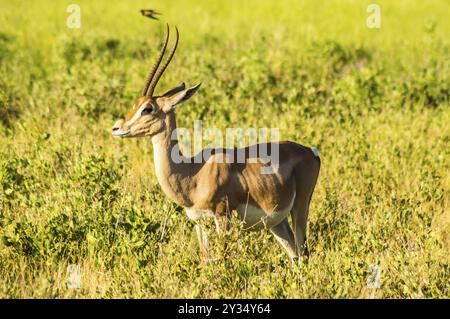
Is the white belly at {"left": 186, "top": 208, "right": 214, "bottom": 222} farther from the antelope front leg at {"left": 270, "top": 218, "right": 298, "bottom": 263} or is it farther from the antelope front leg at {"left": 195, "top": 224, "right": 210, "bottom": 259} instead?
the antelope front leg at {"left": 270, "top": 218, "right": 298, "bottom": 263}

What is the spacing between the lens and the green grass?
5367 mm

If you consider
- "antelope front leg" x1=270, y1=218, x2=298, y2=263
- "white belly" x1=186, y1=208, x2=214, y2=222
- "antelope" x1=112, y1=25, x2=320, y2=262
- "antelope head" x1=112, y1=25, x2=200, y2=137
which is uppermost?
"antelope head" x1=112, y1=25, x2=200, y2=137

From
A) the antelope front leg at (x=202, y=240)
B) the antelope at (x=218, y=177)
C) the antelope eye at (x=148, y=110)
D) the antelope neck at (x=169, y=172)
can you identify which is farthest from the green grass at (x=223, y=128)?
the antelope eye at (x=148, y=110)

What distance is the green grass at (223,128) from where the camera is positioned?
5.37m

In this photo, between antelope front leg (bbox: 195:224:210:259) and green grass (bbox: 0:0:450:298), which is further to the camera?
antelope front leg (bbox: 195:224:210:259)

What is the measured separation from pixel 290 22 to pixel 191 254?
38.3 ft

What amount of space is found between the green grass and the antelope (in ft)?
0.63

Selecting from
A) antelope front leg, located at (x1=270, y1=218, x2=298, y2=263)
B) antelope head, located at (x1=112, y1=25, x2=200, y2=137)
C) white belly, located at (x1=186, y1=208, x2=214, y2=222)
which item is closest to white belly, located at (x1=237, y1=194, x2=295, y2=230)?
white belly, located at (x1=186, y1=208, x2=214, y2=222)

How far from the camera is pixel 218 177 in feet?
18.5

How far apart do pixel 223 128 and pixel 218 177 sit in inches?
133

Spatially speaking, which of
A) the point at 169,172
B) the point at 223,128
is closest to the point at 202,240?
the point at 169,172

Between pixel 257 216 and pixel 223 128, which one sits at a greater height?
pixel 223 128

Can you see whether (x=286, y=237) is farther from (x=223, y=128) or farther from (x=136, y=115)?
(x=223, y=128)

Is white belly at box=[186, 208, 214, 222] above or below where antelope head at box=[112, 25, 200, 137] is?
below
